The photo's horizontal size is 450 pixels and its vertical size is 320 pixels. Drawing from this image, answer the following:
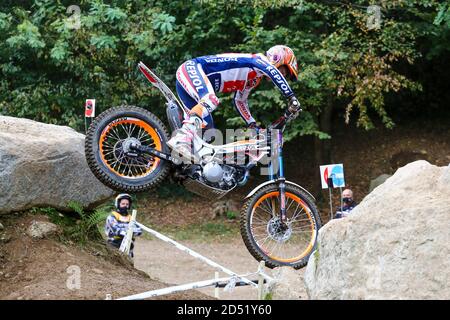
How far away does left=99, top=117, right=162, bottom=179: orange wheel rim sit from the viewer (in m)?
6.93

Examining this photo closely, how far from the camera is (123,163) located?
23.0 feet

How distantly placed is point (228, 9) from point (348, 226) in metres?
10.9

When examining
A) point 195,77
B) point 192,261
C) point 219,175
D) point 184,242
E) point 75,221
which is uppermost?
point 184,242

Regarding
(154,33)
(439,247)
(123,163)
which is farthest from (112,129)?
(154,33)

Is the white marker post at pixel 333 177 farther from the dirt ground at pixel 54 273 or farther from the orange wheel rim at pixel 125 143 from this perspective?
the orange wheel rim at pixel 125 143

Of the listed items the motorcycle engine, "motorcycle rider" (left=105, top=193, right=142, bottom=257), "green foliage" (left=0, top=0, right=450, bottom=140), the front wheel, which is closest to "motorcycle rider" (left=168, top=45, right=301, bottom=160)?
the motorcycle engine

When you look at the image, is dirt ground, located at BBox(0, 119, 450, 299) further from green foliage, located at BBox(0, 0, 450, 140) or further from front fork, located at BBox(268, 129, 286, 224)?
green foliage, located at BBox(0, 0, 450, 140)

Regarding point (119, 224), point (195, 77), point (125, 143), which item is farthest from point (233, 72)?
point (119, 224)

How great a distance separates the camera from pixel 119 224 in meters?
10.2

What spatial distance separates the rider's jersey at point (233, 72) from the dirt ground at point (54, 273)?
6.19 feet

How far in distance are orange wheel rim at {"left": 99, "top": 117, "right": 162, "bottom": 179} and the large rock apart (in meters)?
0.72

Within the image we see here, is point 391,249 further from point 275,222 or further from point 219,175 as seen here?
point 275,222

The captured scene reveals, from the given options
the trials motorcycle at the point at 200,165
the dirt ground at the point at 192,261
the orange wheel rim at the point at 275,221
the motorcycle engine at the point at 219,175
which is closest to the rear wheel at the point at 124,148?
the trials motorcycle at the point at 200,165

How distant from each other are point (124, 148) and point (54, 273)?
132 cm
